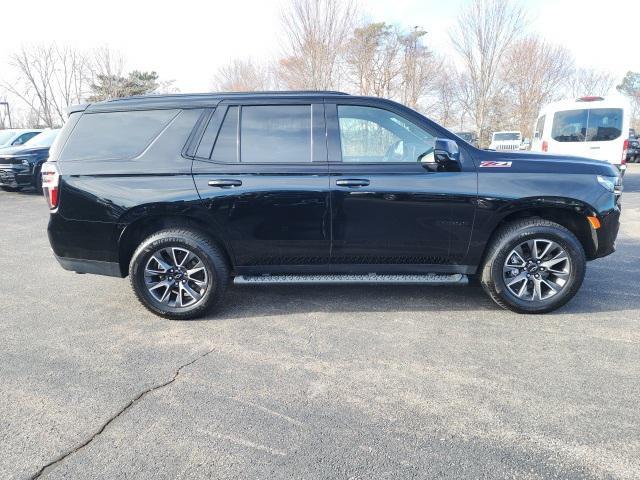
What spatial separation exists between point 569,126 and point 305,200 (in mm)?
9709

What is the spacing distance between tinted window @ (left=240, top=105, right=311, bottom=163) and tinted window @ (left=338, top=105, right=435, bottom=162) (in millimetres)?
330

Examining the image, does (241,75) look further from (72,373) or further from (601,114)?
(72,373)

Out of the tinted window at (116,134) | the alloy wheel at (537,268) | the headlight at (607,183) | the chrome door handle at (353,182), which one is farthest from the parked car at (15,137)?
the headlight at (607,183)

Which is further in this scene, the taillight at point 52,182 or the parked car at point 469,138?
the parked car at point 469,138

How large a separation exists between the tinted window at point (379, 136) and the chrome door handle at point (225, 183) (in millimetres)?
943

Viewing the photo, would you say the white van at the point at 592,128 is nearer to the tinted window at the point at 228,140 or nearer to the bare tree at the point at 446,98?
the tinted window at the point at 228,140

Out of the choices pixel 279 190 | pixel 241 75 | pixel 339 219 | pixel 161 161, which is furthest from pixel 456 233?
pixel 241 75

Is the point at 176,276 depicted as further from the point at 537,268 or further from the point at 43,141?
the point at 43,141

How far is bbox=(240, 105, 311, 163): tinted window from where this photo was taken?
3.53 m

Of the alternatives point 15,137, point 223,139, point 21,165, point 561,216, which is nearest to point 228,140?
point 223,139

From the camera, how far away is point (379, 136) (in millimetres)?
3625

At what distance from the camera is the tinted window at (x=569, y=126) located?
33.6 ft

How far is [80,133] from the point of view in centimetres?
362

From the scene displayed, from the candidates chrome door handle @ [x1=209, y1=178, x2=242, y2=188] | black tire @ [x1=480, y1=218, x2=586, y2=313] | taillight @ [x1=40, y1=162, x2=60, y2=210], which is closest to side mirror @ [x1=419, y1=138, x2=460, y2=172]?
black tire @ [x1=480, y1=218, x2=586, y2=313]
